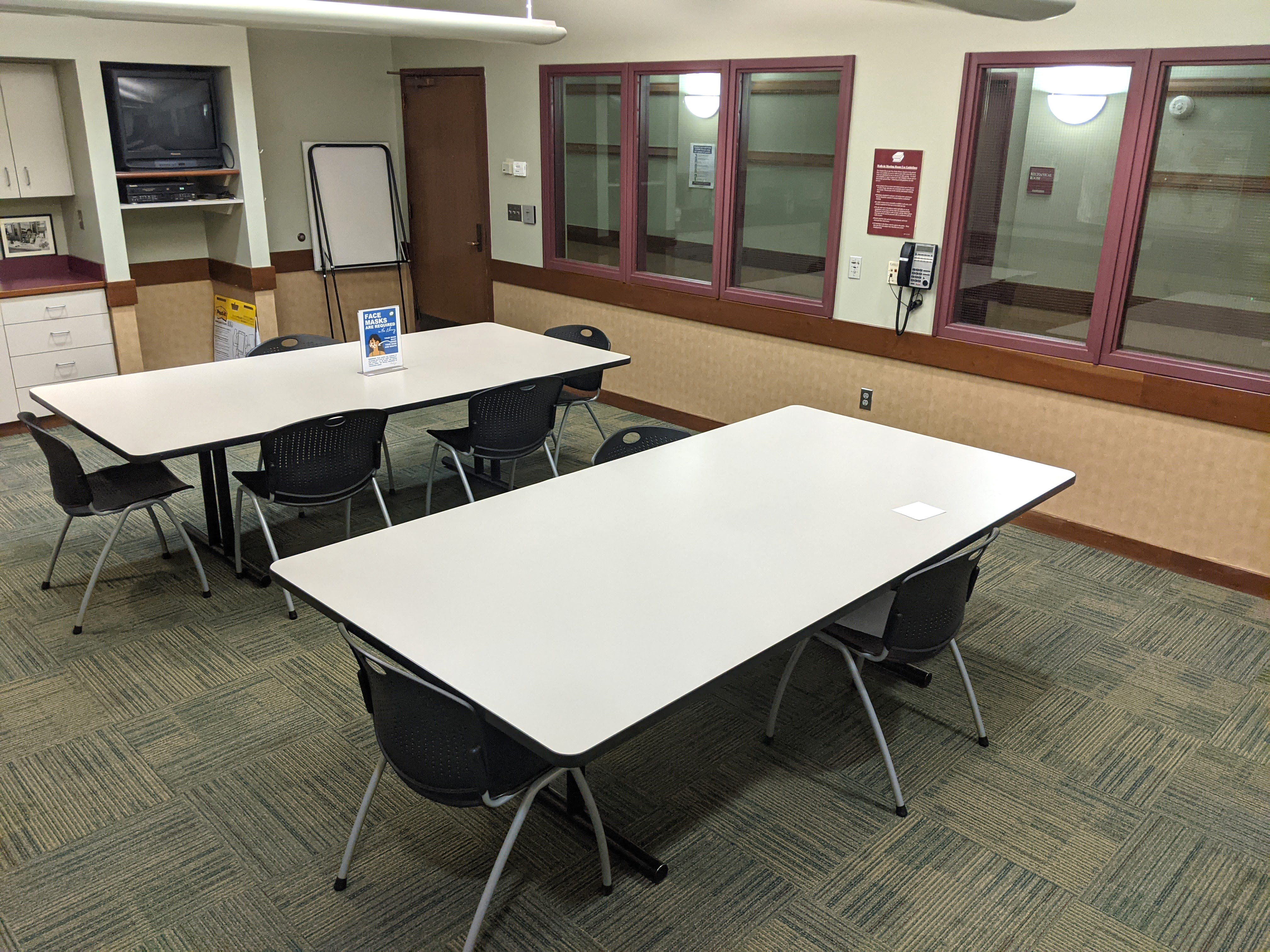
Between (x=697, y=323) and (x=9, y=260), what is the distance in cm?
459

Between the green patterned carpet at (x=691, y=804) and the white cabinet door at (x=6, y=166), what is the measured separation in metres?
3.17

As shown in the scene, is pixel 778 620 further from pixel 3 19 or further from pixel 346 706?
pixel 3 19

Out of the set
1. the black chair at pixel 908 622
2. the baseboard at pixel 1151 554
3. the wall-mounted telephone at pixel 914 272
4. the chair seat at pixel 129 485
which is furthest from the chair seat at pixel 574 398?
the black chair at pixel 908 622

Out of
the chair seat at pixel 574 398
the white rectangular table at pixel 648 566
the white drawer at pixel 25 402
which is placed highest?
the white rectangular table at pixel 648 566

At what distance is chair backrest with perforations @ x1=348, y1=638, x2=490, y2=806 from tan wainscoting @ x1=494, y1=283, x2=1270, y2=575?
191 cm

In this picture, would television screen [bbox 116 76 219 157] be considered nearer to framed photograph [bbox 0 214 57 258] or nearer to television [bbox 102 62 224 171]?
television [bbox 102 62 224 171]

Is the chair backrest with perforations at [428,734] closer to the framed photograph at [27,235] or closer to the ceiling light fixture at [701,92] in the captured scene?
the ceiling light fixture at [701,92]

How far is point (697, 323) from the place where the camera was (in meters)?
6.23

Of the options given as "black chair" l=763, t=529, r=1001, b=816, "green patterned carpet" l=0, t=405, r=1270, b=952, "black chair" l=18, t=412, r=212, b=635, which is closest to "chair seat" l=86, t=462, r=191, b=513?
"black chair" l=18, t=412, r=212, b=635

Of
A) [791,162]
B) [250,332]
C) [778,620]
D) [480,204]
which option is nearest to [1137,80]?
[791,162]

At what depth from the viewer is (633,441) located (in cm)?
378

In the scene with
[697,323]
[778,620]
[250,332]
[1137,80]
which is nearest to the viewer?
[778,620]

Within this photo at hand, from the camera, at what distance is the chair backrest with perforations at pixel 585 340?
202 inches

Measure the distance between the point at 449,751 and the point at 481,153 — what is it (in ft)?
19.9
